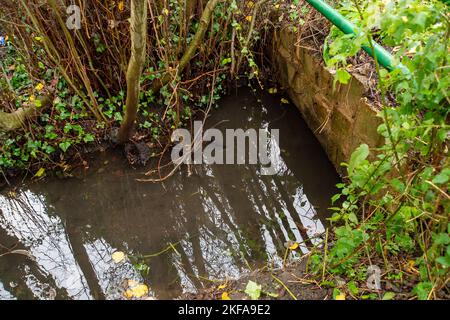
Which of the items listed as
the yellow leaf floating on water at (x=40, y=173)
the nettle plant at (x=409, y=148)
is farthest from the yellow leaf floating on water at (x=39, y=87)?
the nettle plant at (x=409, y=148)

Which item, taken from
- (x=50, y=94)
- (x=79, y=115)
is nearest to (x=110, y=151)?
(x=79, y=115)

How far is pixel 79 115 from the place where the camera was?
11.4 feet

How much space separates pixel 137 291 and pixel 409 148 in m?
2.00

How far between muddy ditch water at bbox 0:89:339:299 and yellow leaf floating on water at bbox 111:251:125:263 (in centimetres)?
3

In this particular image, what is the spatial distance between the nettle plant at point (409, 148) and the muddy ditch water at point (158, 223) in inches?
31.3

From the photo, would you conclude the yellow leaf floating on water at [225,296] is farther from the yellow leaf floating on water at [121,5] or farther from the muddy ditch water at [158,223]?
the yellow leaf floating on water at [121,5]

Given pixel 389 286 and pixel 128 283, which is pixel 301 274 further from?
pixel 128 283

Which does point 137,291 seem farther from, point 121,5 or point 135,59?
point 121,5

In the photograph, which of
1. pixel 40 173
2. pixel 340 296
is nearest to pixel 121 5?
pixel 40 173

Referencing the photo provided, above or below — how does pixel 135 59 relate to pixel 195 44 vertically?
below

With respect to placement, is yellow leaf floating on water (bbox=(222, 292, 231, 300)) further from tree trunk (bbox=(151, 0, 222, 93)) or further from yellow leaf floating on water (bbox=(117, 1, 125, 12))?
yellow leaf floating on water (bbox=(117, 1, 125, 12))

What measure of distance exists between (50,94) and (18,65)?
0.48 meters

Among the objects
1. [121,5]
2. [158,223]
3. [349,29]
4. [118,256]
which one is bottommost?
[118,256]

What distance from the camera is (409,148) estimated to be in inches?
68.0
